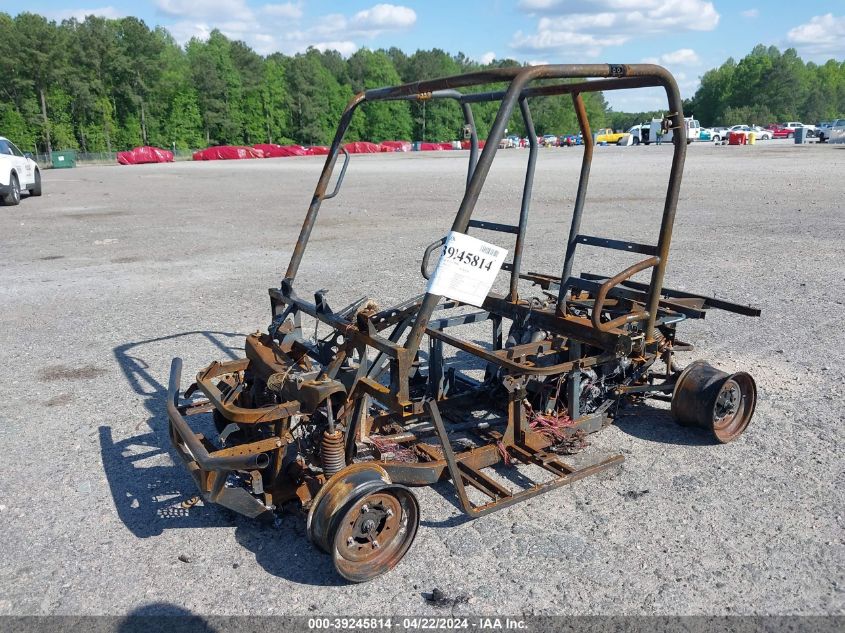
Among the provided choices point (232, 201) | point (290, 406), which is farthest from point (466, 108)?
point (232, 201)

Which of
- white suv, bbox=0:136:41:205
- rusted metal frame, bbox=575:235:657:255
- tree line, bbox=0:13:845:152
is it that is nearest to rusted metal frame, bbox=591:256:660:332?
rusted metal frame, bbox=575:235:657:255

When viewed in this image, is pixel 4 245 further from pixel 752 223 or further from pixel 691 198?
pixel 691 198

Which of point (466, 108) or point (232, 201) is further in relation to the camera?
point (232, 201)

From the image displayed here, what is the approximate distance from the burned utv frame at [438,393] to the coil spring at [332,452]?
1cm

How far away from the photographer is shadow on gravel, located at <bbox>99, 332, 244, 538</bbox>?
149 inches

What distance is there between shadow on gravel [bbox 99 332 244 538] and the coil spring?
767 millimetres

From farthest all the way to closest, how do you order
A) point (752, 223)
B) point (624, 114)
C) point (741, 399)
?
point (624, 114) < point (752, 223) < point (741, 399)

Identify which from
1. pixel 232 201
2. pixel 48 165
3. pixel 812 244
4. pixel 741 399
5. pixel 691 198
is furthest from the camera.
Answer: pixel 48 165

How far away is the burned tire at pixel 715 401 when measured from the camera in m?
4.52

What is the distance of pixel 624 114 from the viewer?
190 m

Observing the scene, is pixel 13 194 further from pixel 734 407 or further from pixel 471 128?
pixel 734 407

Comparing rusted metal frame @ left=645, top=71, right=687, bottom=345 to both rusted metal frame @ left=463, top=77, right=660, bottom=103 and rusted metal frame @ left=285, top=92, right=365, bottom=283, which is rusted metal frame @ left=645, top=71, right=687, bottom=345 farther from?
rusted metal frame @ left=285, top=92, right=365, bottom=283

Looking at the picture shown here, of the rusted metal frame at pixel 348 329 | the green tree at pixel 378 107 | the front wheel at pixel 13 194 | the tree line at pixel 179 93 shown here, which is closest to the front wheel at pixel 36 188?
the front wheel at pixel 13 194

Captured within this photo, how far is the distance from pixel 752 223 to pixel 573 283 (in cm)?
1096
